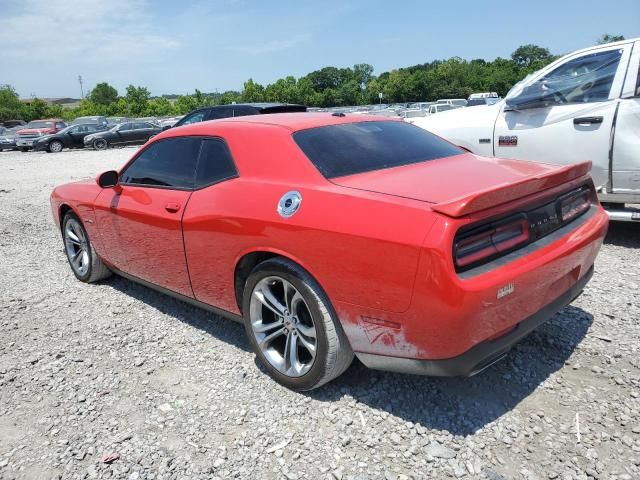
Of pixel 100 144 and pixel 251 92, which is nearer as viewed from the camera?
pixel 100 144

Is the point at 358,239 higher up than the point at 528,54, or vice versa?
the point at 528,54

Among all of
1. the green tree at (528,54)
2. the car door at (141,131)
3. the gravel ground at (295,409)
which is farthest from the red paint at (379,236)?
the green tree at (528,54)

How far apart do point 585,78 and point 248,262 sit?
4.18 m

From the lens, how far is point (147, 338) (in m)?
3.60

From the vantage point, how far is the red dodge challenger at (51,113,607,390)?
2115 millimetres

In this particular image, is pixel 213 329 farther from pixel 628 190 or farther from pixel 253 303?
pixel 628 190

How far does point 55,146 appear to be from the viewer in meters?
23.5

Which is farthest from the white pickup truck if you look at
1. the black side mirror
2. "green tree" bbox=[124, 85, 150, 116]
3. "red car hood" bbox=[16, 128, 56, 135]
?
"green tree" bbox=[124, 85, 150, 116]

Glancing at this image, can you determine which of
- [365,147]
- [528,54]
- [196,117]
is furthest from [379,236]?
[528,54]

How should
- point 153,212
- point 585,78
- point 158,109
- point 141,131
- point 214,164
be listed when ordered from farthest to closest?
point 158,109 < point 141,131 < point 585,78 < point 153,212 < point 214,164

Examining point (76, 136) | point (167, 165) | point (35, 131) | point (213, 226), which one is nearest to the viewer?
point (213, 226)

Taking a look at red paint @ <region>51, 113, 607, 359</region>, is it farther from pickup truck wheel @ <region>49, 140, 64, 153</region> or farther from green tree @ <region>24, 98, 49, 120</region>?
green tree @ <region>24, 98, 49, 120</region>

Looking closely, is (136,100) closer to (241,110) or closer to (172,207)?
(241,110)

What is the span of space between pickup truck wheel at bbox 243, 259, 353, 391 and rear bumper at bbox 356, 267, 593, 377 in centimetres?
19
